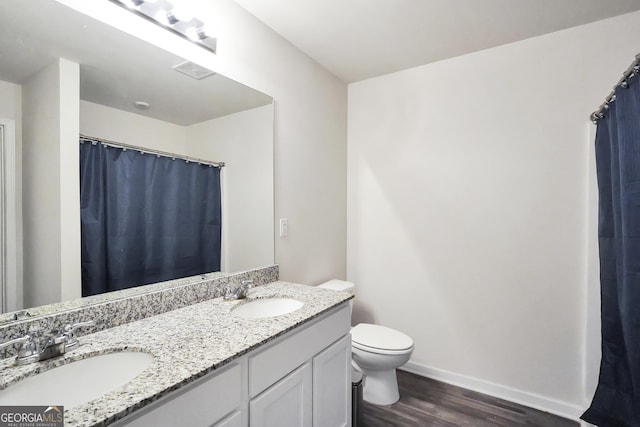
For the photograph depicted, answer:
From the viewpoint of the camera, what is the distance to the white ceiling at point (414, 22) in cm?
161

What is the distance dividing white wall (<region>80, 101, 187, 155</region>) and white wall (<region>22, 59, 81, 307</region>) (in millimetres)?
46

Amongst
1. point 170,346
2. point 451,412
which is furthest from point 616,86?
point 170,346

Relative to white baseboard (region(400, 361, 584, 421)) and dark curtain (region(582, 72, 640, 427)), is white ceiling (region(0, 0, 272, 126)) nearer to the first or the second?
dark curtain (region(582, 72, 640, 427))

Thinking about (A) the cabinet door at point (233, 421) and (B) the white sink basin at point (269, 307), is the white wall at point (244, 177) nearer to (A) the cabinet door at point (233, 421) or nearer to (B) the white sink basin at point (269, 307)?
(B) the white sink basin at point (269, 307)

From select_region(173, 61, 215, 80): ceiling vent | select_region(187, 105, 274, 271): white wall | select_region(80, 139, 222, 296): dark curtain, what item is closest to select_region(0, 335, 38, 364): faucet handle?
select_region(80, 139, 222, 296): dark curtain

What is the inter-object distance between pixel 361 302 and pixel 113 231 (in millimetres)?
1973

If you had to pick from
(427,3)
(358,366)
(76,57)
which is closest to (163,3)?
(76,57)

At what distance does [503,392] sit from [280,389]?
1.76m

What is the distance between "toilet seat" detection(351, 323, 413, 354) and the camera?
5.90 ft

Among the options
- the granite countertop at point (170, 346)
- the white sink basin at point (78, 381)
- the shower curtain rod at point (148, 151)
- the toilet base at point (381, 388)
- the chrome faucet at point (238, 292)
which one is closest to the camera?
the granite countertop at point (170, 346)

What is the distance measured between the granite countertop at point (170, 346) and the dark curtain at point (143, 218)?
8.4 inches

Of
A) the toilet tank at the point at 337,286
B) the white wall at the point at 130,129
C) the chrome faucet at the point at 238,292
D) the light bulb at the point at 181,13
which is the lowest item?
the toilet tank at the point at 337,286

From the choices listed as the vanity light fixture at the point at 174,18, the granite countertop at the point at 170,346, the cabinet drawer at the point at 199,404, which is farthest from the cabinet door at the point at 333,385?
the vanity light fixture at the point at 174,18

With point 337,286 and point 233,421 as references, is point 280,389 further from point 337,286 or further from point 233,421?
point 337,286
